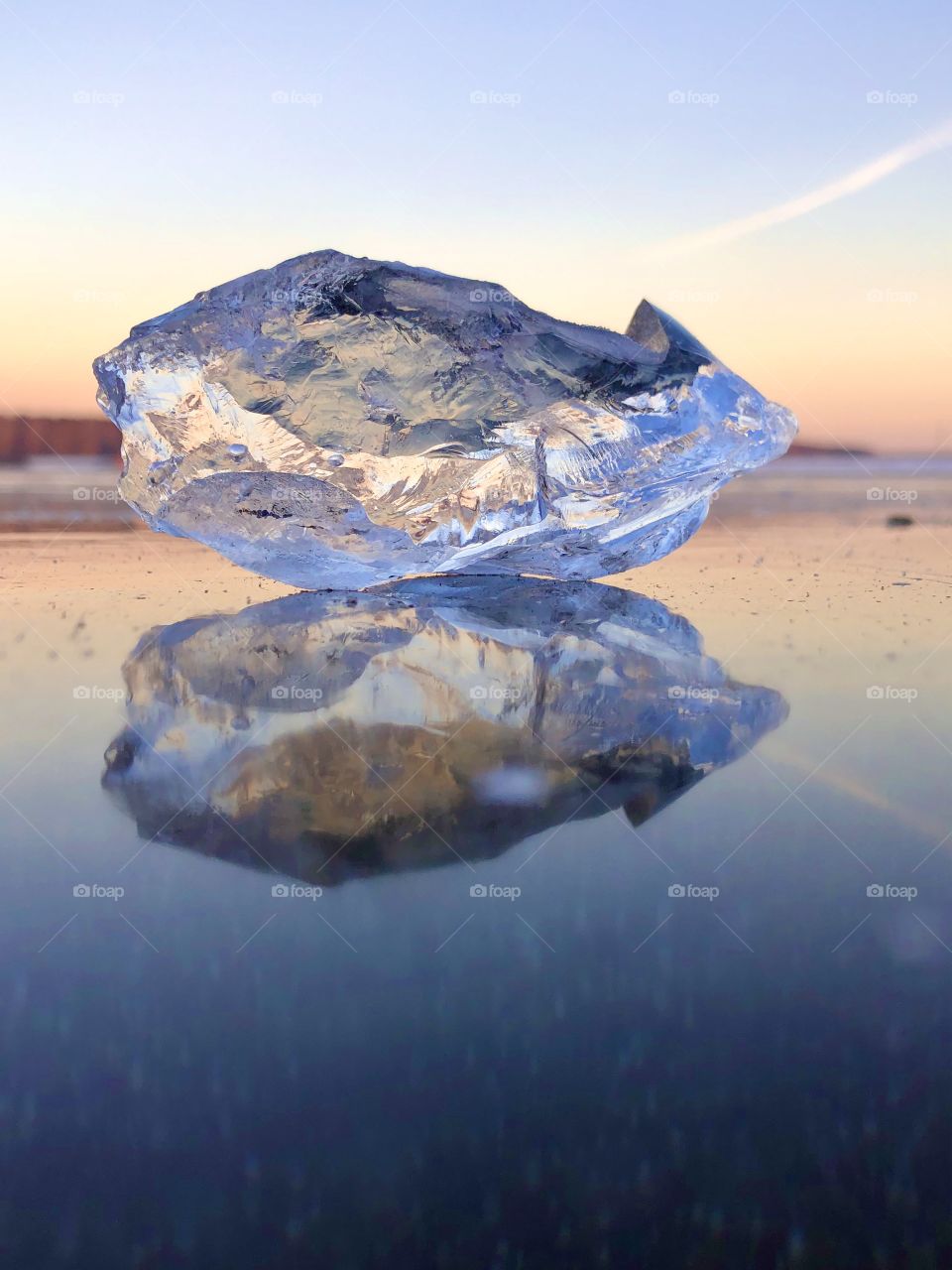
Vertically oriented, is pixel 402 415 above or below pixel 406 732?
above

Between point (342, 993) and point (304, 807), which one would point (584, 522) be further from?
Result: point (342, 993)

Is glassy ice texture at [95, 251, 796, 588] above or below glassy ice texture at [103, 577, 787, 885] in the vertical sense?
above

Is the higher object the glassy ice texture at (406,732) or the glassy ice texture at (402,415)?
the glassy ice texture at (402,415)

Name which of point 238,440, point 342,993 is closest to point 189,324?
point 238,440

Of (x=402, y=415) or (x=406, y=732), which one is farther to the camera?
(x=402, y=415)

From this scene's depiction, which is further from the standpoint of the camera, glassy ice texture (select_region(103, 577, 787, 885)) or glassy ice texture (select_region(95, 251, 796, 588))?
glassy ice texture (select_region(95, 251, 796, 588))
